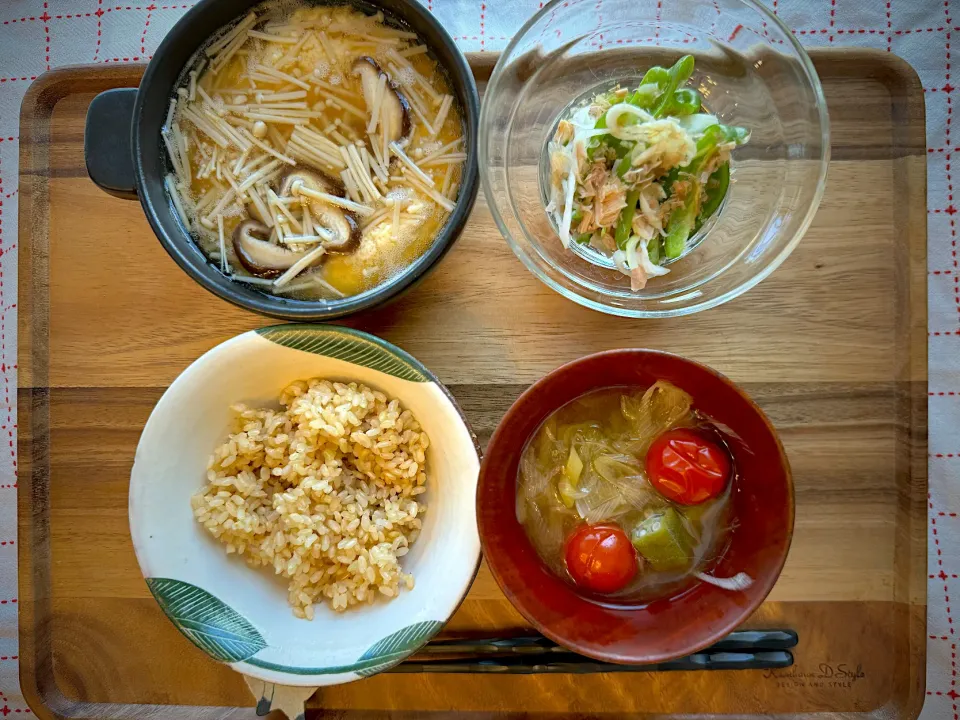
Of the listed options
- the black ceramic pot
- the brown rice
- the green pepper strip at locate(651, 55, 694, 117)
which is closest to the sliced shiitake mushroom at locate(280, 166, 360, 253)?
the black ceramic pot

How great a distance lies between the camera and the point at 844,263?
1.39 meters

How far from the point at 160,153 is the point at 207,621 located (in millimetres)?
845

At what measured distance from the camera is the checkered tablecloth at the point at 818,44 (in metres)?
A: 1.49

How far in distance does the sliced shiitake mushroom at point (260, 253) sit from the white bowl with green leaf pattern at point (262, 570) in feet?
0.46

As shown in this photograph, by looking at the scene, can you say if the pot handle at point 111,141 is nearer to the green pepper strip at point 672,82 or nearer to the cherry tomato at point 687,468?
the green pepper strip at point 672,82

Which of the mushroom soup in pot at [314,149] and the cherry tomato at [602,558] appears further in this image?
the mushroom soup in pot at [314,149]

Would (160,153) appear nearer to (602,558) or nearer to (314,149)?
(314,149)

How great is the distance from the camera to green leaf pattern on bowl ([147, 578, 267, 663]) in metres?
1.21

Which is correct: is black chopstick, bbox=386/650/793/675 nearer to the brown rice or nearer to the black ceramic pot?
the brown rice

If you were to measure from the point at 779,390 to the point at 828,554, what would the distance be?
0.34m

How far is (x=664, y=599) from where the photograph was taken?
125 centimetres

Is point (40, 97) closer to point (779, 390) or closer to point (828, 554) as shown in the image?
point (779, 390)

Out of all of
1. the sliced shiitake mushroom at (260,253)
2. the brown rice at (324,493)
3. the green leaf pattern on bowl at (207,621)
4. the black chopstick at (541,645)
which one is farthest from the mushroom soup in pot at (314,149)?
the black chopstick at (541,645)

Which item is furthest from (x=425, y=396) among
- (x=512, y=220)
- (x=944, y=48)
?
(x=944, y=48)
